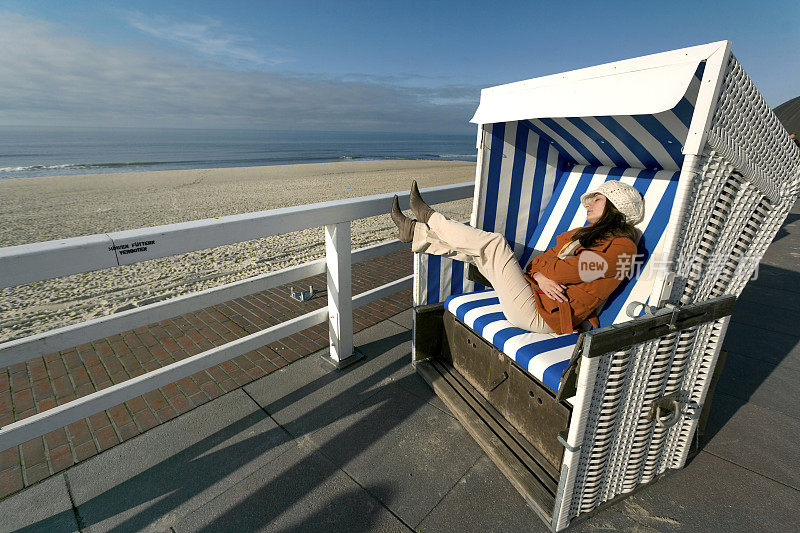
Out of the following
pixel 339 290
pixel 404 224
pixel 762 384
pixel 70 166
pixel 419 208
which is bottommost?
pixel 70 166

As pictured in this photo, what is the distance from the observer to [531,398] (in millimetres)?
2197

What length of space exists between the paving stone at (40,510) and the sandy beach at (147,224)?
3.20 m

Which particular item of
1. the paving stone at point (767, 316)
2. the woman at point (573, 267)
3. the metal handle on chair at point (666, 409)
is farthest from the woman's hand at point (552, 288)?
the paving stone at point (767, 316)

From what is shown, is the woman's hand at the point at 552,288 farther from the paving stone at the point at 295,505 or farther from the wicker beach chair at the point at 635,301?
the paving stone at the point at 295,505

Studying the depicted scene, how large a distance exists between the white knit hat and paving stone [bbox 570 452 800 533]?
1563 millimetres

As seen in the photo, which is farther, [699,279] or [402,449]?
[402,449]

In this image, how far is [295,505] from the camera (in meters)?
2.02

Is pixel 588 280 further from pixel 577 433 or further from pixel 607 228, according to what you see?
pixel 577 433

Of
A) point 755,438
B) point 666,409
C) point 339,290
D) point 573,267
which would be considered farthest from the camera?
point 339,290

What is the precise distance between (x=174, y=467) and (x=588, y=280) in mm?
2730

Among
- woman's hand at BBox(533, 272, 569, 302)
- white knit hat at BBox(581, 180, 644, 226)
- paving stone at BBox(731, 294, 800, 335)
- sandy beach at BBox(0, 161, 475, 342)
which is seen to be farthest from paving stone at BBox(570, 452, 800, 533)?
sandy beach at BBox(0, 161, 475, 342)

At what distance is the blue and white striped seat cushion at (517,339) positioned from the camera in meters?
2.05

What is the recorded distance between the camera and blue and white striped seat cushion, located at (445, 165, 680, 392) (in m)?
2.16

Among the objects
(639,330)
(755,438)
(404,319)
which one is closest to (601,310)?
(639,330)
